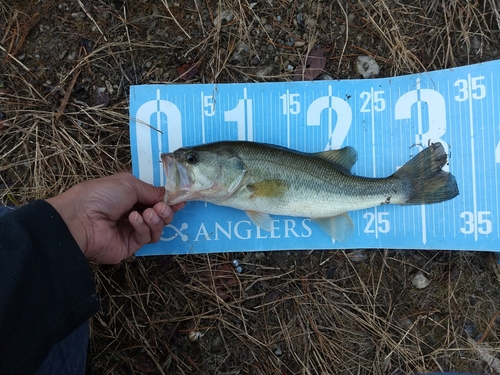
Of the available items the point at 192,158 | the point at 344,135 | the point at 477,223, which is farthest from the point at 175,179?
the point at 477,223

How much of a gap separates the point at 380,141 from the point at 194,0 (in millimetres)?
1860

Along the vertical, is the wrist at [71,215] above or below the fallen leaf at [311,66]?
below

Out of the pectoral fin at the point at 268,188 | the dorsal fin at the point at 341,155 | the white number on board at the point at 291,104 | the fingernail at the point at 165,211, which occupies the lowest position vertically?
the fingernail at the point at 165,211

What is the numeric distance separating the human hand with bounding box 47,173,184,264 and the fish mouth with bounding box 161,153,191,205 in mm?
111

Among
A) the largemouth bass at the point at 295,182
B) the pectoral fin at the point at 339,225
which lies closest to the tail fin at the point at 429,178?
the largemouth bass at the point at 295,182

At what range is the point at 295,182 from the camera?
101 inches

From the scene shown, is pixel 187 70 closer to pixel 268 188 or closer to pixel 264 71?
pixel 264 71

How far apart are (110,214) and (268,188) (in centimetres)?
107

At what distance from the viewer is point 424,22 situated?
2.95 metres

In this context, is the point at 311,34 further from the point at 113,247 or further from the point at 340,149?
the point at 113,247

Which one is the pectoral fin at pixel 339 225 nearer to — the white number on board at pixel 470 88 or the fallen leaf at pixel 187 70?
the white number on board at pixel 470 88

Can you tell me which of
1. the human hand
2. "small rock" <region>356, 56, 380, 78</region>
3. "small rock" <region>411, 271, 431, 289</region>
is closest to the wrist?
the human hand

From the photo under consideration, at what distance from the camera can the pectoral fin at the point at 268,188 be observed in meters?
2.53

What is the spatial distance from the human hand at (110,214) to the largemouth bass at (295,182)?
19 cm
